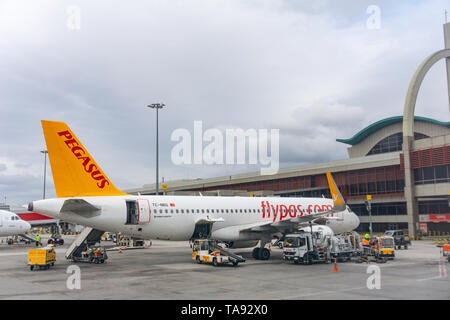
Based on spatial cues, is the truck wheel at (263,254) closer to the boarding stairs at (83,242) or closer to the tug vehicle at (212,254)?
the tug vehicle at (212,254)

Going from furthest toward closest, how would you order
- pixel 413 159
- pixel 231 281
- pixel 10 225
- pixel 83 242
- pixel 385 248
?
Result: pixel 413 159, pixel 10 225, pixel 385 248, pixel 83 242, pixel 231 281

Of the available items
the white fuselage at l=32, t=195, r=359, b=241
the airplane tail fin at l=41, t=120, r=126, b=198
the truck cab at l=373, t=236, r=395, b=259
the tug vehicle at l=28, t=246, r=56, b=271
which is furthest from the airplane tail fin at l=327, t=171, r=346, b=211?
the tug vehicle at l=28, t=246, r=56, b=271

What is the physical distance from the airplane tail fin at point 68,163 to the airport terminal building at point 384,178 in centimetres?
3106

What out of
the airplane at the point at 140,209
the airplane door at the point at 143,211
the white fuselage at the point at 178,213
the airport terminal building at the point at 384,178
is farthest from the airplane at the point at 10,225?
the airport terminal building at the point at 384,178

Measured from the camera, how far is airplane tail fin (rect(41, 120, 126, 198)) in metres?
23.3

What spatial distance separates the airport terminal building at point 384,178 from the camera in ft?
163

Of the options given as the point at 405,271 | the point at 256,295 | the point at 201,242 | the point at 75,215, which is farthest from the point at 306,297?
the point at 75,215

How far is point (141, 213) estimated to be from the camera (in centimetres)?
2494

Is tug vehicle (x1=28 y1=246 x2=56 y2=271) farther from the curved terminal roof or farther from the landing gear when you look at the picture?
the curved terminal roof

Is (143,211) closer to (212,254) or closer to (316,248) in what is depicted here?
(212,254)

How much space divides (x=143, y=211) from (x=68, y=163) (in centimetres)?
535

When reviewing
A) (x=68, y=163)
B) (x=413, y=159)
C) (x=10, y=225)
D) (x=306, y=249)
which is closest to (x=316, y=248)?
(x=306, y=249)

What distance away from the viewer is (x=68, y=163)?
2350 centimetres

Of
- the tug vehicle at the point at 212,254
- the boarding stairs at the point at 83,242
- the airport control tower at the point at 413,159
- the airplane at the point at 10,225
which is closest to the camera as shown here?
the tug vehicle at the point at 212,254
